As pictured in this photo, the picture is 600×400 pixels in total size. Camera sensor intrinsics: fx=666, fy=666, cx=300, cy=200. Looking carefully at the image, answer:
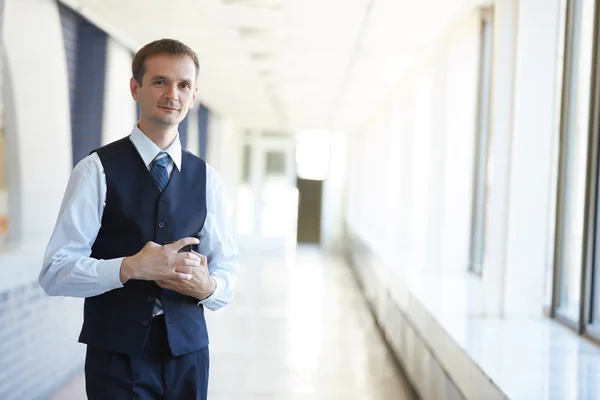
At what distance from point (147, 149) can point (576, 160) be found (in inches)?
134

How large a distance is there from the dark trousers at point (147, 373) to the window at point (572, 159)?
10.2 feet

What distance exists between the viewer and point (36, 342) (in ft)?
14.6

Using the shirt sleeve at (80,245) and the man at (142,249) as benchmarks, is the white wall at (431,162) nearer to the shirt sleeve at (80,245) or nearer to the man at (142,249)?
the man at (142,249)

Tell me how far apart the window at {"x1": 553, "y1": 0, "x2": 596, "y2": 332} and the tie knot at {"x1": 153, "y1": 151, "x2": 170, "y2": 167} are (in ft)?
10.6

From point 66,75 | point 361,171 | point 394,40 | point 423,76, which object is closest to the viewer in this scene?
point 66,75

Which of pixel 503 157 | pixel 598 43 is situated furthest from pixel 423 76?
pixel 598 43

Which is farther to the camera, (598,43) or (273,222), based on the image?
(273,222)

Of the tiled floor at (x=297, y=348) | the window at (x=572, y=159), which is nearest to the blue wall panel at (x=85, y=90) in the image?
the tiled floor at (x=297, y=348)

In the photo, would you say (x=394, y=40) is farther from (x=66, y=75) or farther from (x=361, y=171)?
(x=361, y=171)

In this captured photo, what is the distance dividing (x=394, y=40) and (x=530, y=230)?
2.63 metres

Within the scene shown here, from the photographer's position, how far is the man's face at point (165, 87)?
1650 millimetres

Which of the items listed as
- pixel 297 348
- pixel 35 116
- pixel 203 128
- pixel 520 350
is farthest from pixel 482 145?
pixel 203 128

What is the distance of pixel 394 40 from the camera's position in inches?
248

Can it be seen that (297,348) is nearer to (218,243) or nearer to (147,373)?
(218,243)
